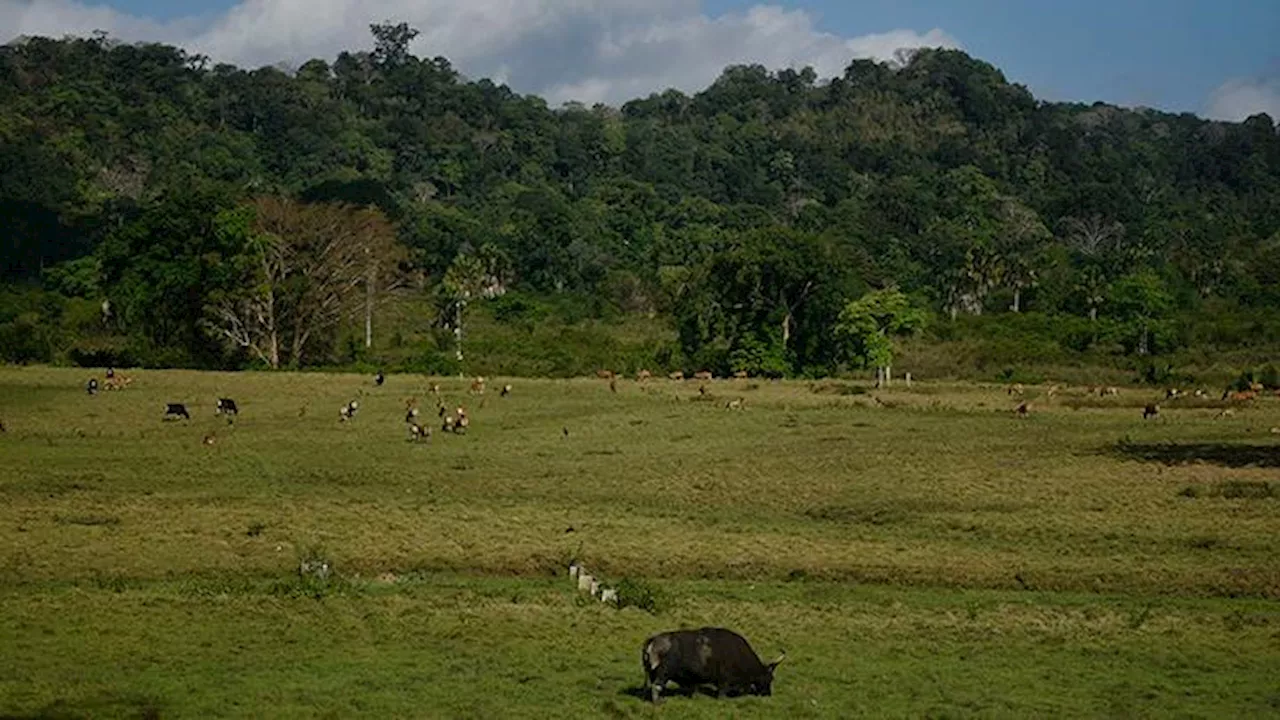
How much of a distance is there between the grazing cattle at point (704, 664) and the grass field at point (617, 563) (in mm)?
329

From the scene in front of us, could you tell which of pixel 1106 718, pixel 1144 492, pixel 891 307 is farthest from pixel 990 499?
pixel 891 307

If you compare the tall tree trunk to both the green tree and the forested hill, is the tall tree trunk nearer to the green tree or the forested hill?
the forested hill

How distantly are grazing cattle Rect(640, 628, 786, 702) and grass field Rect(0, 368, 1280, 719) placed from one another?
33 cm

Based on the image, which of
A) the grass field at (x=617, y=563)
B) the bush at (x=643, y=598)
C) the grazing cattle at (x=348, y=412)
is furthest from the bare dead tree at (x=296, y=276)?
the bush at (x=643, y=598)

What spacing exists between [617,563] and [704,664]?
11.5m

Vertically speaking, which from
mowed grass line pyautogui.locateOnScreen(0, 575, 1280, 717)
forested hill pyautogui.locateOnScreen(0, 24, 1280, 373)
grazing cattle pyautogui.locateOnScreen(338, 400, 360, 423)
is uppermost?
forested hill pyautogui.locateOnScreen(0, 24, 1280, 373)

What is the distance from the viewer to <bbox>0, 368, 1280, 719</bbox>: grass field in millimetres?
20141

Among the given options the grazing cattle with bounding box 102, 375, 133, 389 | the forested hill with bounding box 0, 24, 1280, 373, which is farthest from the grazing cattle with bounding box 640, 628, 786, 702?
the forested hill with bounding box 0, 24, 1280, 373

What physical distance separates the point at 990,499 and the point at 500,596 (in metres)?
17.7

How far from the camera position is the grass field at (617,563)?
66.1 ft

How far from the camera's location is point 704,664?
19.3 m

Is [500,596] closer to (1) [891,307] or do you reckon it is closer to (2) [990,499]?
(2) [990,499]

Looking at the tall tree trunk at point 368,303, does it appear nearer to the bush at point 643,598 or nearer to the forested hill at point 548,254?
the forested hill at point 548,254

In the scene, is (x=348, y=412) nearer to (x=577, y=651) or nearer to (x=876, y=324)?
(x=577, y=651)
